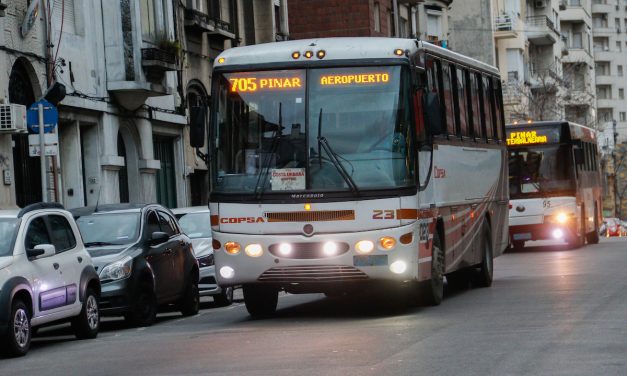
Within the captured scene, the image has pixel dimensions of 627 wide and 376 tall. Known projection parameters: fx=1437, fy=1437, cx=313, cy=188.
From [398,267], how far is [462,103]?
15.3ft

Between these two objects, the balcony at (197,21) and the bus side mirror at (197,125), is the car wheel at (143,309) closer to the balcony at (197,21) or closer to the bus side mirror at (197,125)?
the bus side mirror at (197,125)

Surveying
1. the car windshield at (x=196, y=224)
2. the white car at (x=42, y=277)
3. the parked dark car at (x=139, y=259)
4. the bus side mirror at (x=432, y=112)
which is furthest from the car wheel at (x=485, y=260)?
the white car at (x=42, y=277)

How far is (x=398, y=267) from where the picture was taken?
16.5 meters

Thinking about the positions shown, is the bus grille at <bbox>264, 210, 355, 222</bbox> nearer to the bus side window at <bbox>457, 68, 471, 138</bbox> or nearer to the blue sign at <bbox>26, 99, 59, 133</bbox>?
the bus side window at <bbox>457, 68, 471, 138</bbox>

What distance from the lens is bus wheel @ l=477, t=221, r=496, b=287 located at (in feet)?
72.3

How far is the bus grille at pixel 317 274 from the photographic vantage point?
648 inches

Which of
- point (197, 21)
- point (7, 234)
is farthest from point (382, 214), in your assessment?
point (197, 21)

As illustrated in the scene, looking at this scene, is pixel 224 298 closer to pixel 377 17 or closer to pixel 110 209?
pixel 110 209

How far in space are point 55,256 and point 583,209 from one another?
23.9 meters

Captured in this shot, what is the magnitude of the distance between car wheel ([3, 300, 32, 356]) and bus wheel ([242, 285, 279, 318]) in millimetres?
3730

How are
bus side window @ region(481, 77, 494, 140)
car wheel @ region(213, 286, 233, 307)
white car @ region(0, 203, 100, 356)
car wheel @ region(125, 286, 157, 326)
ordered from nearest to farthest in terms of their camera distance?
white car @ region(0, 203, 100, 356), car wheel @ region(125, 286, 157, 326), bus side window @ region(481, 77, 494, 140), car wheel @ region(213, 286, 233, 307)

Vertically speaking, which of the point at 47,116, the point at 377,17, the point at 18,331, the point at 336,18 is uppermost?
the point at 377,17

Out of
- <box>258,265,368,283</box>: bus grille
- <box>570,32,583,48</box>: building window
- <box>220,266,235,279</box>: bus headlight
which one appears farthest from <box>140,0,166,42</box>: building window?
<box>570,32,583,48</box>: building window

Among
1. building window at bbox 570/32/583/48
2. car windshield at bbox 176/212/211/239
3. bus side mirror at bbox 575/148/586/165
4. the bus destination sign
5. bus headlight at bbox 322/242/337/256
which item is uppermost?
building window at bbox 570/32/583/48
